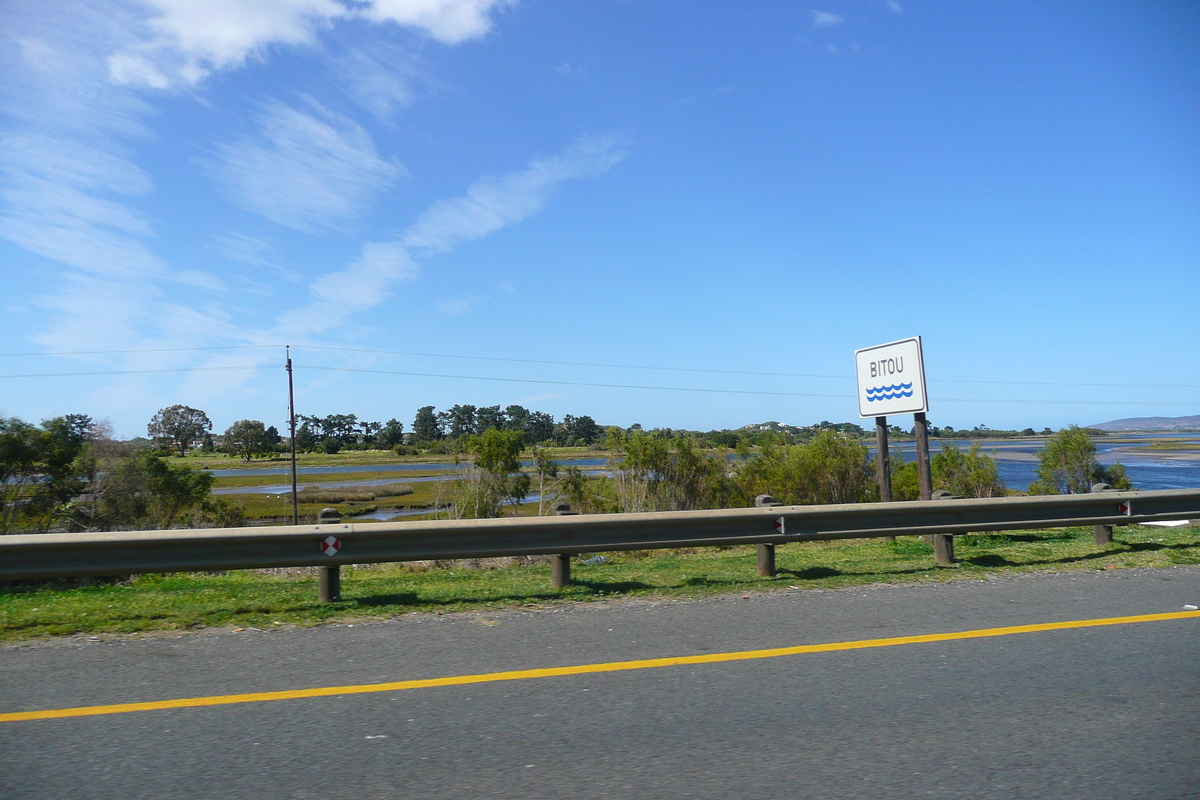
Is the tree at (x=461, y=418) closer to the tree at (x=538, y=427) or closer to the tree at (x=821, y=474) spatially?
the tree at (x=538, y=427)

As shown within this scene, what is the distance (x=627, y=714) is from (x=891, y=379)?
32.6 feet

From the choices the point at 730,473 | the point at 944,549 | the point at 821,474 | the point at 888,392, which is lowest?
the point at 821,474

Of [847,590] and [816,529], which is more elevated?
[816,529]

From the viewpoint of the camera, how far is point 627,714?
4223mm

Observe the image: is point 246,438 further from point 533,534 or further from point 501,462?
point 533,534

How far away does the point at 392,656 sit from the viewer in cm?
530

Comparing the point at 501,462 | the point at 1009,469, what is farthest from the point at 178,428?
the point at 1009,469

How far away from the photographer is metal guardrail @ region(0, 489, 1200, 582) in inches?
251

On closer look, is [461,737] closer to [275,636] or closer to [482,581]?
[275,636]

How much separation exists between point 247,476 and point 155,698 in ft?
411

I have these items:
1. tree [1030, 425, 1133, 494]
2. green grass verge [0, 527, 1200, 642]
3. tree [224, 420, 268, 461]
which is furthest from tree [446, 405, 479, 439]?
green grass verge [0, 527, 1200, 642]

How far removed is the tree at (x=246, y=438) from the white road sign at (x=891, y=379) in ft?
191

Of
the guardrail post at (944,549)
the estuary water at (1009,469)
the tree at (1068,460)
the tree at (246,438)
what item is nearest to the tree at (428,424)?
the estuary water at (1009,469)

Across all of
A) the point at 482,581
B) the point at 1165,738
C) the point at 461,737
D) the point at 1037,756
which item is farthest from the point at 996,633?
the point at 482,581
